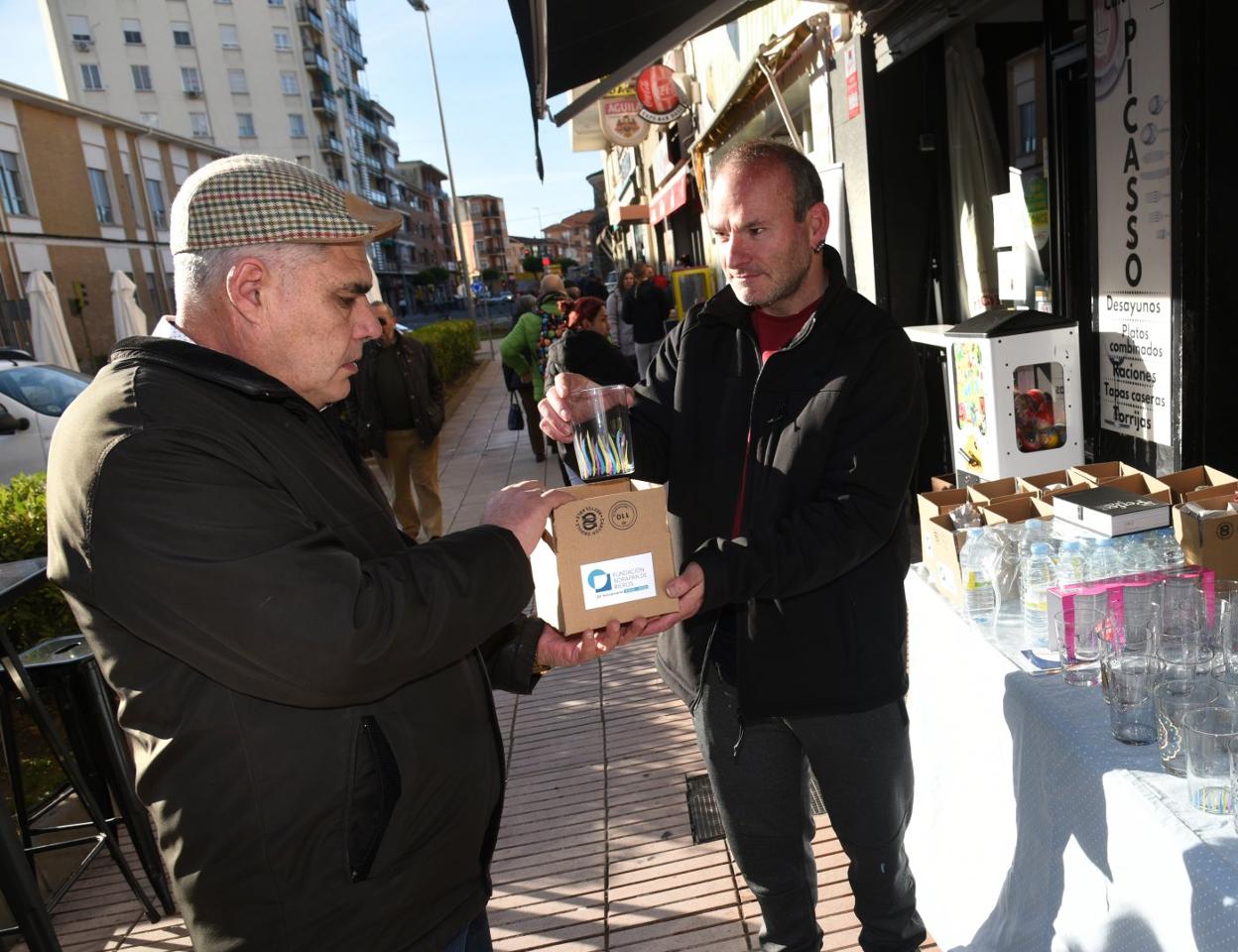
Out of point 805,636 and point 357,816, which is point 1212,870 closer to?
point 805,636

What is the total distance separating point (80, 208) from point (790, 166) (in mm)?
33714

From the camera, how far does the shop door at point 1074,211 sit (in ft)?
13.3

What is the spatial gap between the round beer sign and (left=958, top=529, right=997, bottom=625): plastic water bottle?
12608 mm

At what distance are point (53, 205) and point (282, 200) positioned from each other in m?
32.6

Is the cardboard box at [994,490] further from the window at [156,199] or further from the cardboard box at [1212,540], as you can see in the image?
the window at [156,199]

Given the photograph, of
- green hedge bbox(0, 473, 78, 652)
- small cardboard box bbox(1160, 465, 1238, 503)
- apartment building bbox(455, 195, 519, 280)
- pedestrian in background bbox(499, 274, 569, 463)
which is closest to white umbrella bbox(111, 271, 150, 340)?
pedestrian in background bbox(499, 274, 569, 463)

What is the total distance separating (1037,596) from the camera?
2.20 m

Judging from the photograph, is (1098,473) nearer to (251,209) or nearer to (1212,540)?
(1212,540)

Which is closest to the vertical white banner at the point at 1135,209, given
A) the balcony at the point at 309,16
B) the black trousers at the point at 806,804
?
the black trousers at the point at 806,804

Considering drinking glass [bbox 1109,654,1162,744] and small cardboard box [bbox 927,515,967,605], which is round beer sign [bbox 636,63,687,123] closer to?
small cardboard box [bbox 927,515,967,605]

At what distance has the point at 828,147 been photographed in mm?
6359

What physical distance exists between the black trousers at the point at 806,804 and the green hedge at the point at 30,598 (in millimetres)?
3898

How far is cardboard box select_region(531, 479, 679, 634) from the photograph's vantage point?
1699 mm

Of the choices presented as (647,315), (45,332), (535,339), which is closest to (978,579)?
(535,339)
